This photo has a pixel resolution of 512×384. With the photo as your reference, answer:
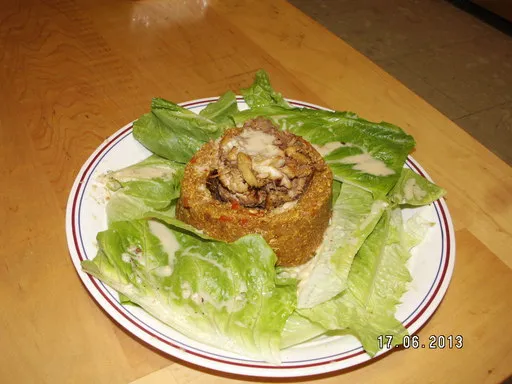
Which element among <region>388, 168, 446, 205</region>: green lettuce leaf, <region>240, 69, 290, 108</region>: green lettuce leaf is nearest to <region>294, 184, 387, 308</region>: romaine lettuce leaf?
<region>388, 168, 446, 205</region>: green lettuce leaf

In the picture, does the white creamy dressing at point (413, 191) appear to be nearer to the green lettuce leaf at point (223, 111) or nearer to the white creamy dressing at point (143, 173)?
the green lettuce leaf at point (223, 111)

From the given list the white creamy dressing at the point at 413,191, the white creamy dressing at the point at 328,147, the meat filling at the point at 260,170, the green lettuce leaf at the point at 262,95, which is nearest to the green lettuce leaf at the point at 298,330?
the meat filling at the point at 260,170

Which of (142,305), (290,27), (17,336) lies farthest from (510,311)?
(290,27)

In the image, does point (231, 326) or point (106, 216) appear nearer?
point (231, 326)

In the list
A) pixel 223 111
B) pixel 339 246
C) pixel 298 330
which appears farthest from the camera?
pixel 223 111

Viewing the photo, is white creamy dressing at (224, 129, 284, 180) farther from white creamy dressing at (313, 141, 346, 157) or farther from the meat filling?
white creamy dressing at (313, 141, 346, 157)

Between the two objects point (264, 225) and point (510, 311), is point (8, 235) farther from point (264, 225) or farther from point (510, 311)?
point (510, 311)

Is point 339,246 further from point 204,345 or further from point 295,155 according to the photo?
point 204,345

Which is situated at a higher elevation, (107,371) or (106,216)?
(106,216)

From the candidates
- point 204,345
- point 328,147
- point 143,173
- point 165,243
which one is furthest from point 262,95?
point 204,345
